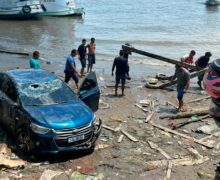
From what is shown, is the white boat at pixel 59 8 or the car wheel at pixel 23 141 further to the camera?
the white boat at pixel 59 8

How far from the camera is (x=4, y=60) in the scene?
23438mm

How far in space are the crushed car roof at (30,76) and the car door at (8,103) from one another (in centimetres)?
21

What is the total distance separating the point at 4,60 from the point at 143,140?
14420mm

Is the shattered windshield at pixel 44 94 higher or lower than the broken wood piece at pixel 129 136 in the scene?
higher

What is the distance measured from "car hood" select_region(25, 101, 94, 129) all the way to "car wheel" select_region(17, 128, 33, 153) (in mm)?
477

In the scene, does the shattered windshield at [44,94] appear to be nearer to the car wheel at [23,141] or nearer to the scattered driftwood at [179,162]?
the car wheel at [23,141]

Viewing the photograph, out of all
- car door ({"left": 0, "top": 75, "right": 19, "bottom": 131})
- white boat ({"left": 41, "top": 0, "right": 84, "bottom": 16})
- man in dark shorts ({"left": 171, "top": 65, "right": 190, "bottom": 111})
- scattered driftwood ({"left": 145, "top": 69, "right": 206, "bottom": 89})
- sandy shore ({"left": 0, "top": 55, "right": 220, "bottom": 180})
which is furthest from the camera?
white boat ({"left": 41, "top": 0, "right": 84, "bottom": 16})

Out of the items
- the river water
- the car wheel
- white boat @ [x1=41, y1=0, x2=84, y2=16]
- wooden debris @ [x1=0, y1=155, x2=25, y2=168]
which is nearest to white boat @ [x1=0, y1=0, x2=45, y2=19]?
the river water

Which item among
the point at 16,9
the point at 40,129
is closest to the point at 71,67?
the point at 40,129

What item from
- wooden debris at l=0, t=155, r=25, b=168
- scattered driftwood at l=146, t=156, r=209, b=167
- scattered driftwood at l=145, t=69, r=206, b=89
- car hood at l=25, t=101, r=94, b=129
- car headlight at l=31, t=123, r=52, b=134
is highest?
car hood at l=25, t=101, r=94, b=129

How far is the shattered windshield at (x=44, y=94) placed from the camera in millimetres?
10273

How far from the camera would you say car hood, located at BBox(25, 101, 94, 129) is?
9380mm

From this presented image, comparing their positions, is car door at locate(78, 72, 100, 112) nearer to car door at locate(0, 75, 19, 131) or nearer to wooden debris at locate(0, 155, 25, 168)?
car door at locate(0, 75, 19, 131)

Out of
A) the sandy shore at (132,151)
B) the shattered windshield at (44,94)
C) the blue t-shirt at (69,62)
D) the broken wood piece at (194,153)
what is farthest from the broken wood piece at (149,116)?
the blue t-shirt at (69,62)
